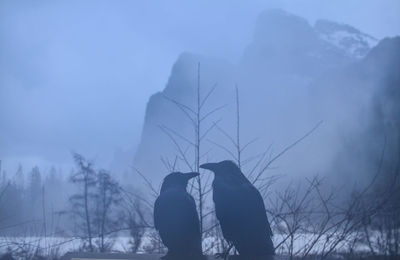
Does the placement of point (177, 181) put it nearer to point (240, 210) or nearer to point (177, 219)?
point (177, 219)

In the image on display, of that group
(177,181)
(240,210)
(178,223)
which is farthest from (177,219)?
(240,210)

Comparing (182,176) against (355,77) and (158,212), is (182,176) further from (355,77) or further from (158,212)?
(355,77)

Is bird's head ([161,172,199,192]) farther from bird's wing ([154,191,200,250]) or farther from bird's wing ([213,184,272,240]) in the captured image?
bird's wing ([213,184,272,240])

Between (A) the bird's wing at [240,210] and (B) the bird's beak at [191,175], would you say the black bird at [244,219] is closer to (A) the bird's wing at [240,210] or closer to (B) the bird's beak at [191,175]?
(A) the bird's wing at [240,210]

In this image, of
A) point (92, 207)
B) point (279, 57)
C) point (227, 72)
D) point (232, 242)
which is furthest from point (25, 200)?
point (279, 57)

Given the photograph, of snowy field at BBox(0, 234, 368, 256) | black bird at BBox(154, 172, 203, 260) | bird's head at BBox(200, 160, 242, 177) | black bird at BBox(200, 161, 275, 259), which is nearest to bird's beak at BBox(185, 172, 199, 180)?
black bird at BBox(154, 172, 203, 260)
